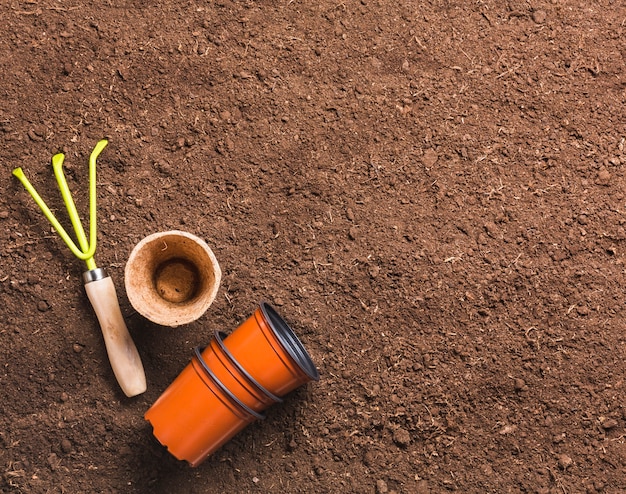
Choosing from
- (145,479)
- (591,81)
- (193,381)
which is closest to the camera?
(193,381)

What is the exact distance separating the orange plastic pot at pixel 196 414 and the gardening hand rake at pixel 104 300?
0.39 feet

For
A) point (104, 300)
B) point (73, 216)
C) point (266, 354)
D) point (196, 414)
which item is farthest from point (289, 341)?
point (73, 216)

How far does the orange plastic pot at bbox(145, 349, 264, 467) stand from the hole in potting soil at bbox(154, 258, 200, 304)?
191 millimetres

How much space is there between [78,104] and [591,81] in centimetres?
126

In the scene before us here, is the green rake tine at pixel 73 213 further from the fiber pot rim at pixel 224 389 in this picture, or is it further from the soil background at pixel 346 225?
the fiber pot rim at pixel 224 389

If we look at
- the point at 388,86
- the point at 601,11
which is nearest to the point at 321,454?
the point at 388,86

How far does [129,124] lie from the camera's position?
159cm

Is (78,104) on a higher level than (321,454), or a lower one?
higher

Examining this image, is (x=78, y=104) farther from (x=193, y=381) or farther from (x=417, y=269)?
(x=417, y=269)

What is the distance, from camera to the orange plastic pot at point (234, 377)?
134 cm

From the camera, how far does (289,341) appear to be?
4.66ft

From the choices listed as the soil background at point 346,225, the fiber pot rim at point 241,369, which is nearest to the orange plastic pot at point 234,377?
the fiber pot rim at point 241,369

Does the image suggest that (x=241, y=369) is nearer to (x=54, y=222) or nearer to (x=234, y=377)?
(x=234, y=377)

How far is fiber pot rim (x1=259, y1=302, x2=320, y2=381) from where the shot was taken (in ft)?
4.43
